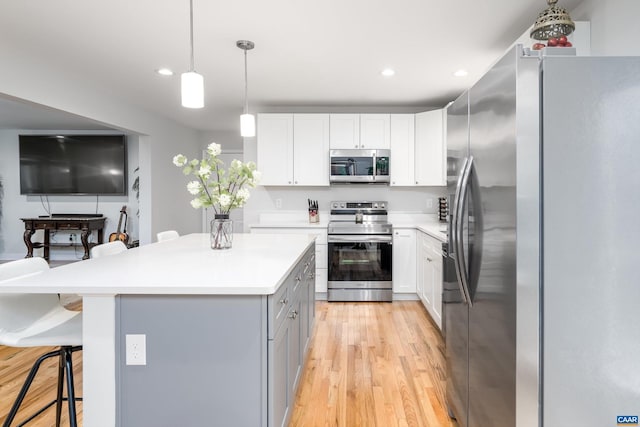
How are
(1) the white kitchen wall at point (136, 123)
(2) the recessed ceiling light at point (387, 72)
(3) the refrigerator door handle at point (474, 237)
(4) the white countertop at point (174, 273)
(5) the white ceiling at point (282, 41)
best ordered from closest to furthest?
1. (4) the white countertop at point (174, 273)
2. (3) the refrigerator door handle at point (474, 237)
3. (5) the white ceiling at point (282, 41)
4. (1) the white kitchen wall at point (136, 123)
5. (2) the recessed ceiling light at point (387, 72)

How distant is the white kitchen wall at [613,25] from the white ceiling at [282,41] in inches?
7.6

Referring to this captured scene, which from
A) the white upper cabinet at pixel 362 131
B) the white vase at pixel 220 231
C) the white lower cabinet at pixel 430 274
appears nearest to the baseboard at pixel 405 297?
the white lower cabinet at pixel 430 274

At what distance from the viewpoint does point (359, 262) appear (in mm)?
4293

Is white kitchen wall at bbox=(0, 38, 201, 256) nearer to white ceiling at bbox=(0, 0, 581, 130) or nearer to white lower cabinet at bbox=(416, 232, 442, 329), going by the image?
white ceiling at bbox=(0, 0, 581, 130)

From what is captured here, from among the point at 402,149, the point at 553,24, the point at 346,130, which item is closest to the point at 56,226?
the point at 346,130

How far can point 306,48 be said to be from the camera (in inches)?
118

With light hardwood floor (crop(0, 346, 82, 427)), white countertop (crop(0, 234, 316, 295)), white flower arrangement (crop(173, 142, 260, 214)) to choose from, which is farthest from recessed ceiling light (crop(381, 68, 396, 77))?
light hardwood floor (crop(0, 346, 82, 427))

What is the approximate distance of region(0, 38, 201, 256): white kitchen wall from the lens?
328 centimetres

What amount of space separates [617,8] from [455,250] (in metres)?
1.63

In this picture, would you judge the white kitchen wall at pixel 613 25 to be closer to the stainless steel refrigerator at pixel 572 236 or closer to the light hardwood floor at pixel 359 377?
the stainless steel refrigerator at pixel 572 236

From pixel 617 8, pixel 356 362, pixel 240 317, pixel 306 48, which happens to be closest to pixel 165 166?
pixel 306 48

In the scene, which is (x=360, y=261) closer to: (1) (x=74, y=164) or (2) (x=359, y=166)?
(2) (x=359, y=166)

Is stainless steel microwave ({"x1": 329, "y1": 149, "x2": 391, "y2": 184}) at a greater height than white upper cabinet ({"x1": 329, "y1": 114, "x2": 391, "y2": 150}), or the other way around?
white upper cabinet ({"x1": 329, "y1": 114, "x2": 391, "y2": 150})

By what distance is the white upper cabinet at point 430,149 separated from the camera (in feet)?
14.6
